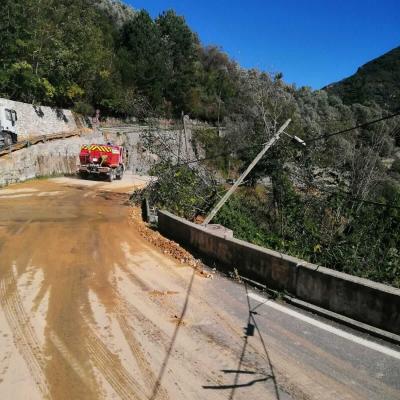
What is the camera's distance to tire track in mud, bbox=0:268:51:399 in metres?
4.51

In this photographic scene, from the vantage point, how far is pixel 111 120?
58.2m

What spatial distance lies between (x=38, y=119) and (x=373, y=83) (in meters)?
60.7

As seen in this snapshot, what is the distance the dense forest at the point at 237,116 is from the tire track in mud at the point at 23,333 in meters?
6.72

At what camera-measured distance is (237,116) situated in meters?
64.1

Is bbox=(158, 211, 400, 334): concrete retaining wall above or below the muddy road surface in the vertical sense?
above

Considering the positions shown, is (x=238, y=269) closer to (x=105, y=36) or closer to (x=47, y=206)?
(x=47, y=206)

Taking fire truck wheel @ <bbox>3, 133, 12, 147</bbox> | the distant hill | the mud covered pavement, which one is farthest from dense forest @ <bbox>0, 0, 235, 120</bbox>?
the distant hill

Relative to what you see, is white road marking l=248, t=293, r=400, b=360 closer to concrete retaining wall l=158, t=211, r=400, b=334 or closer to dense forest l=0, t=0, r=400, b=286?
concrete retaining wall l=158, t=211, r=400, b=334

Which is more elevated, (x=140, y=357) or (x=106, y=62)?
(x=106, y=62)

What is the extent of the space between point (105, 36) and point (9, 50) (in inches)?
1279

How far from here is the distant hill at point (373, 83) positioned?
64250 millimetres

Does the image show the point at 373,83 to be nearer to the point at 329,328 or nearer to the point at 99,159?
the point at 99,159

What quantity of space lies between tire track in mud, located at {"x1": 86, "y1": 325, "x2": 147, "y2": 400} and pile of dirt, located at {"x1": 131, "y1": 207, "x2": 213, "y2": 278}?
3440 mm

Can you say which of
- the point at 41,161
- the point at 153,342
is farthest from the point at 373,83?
the point at 153,342
